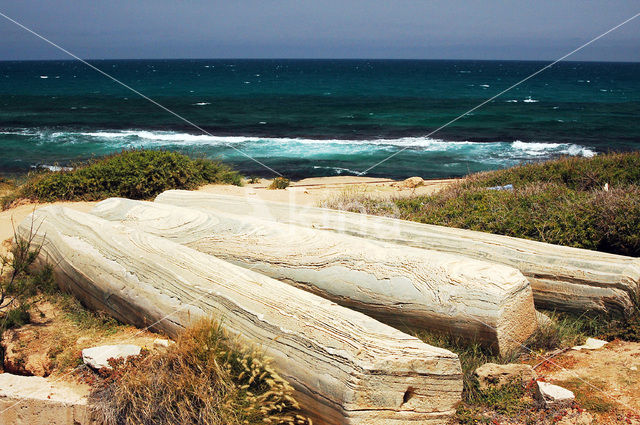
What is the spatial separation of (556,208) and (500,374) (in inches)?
129

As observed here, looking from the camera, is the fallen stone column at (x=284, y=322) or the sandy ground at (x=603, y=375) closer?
the fallen stone column at (x=284, y=322)

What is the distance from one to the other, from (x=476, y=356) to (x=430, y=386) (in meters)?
1.00

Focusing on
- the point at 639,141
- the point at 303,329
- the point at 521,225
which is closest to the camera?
the point at 303,329

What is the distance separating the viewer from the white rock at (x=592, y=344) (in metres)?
4.48

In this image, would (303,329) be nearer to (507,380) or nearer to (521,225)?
(507,380)

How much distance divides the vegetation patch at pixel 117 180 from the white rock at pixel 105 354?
247 inches

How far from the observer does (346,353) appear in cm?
331

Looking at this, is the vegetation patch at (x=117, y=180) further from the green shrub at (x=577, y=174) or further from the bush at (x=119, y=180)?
the green shrub at (x=577, y=174)

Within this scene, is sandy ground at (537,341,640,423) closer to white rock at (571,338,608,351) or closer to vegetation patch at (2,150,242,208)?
white rock at (571,338,608,351)

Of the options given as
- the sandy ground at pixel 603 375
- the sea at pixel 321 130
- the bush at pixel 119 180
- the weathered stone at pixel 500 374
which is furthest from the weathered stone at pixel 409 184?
the weathered stone at pixel 500 374

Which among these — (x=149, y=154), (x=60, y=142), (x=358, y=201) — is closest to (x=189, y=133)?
(x=60, y=142)

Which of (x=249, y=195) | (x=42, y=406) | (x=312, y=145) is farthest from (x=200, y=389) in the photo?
(x=312, y=145)

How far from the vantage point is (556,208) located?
21.0ft

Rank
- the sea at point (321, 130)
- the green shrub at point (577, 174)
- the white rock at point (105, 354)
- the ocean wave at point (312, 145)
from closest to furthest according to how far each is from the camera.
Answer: the white rock at point (105, 354) → the green shrub at point (577, 174) → the sea at point (321, 130) → the ocean wave at point (312, 145)
